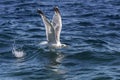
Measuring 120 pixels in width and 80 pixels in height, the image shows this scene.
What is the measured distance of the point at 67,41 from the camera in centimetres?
2120

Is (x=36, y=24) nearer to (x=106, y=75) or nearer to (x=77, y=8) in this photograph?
→ (x=77, y=8)

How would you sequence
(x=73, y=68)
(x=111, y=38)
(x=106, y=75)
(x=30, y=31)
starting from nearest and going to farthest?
1. (x=106, y=75)
2. (x=73, y=68)
3. (x=111, y=38)
4. (x=30, y=31)

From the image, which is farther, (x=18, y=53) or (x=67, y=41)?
(x=67, y=41)

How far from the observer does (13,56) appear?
18359mm

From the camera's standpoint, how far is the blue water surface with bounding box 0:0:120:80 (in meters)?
16.3

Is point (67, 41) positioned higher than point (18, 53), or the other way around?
point (67, 41)

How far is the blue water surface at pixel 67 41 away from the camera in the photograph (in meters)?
16.3

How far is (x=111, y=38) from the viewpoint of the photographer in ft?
70.3

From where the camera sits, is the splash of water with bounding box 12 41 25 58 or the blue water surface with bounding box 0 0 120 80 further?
the splash of water with bounding box 12 41 25 58

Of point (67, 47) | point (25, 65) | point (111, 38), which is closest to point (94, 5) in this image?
point (111, 38)

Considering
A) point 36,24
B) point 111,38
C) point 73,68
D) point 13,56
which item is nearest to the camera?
point 73,68

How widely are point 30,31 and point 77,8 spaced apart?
5956mm

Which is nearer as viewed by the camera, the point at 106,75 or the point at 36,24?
the point at 106,75

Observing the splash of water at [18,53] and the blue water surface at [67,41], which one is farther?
the splash of water at [18,53]
